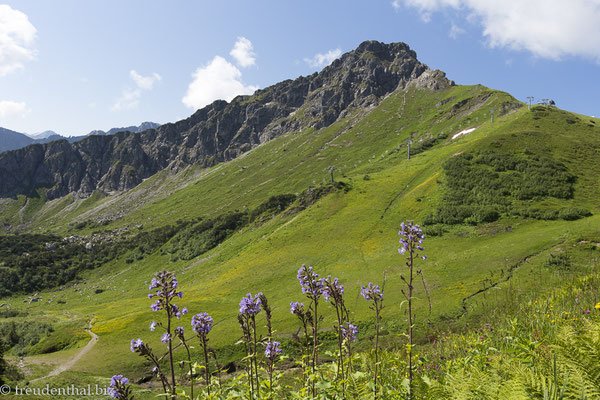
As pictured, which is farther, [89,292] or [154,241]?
[154,241]

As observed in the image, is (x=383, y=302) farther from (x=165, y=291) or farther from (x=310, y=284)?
(x=165, y=291)

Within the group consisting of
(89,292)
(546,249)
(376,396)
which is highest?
(376,396)

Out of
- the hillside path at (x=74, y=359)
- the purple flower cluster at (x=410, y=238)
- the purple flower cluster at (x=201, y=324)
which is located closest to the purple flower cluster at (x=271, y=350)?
the purple flower cluster at (x=201, y=324)

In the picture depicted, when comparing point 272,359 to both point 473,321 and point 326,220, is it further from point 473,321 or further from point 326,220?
point 326,220

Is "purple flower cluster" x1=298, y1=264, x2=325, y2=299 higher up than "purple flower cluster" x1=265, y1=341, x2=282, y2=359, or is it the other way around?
"purple flower cluster" x1=298, y1=264, x2=325, y2=299

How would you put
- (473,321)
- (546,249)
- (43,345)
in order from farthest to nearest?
(43,345), (546,249), (473,321)

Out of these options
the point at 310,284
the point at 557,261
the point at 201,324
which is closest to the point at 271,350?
the point at 310,284

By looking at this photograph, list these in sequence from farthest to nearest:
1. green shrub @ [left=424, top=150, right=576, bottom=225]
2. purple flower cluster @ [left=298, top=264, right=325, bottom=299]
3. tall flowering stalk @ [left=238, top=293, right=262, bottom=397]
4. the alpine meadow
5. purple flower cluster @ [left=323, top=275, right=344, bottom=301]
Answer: green shrub @ [left=424, top=150, right=576, bottom=225], purple flower cluster @ [left=298, top=264, right=325, bottom=299], purple flower cluster @ [left=323, top=275, right=344, bottom=301], tall flowering stalk @ [left=238, top=293, right=262, bottom=397], the alpine meadow

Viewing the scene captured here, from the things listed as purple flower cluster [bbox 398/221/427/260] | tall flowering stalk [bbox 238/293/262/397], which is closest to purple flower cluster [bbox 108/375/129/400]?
tall flowering stalk [bbox 238/293/262/397]

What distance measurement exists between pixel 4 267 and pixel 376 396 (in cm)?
21340

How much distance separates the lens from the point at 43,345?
155ft

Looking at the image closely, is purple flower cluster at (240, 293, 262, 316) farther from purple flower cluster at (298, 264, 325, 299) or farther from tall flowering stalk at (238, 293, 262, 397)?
purple flower cluster at (298, 264, 325, 299)

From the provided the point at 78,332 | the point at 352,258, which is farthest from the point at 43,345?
the point at 352,258

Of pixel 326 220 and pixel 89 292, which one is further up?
pixel 326 220
